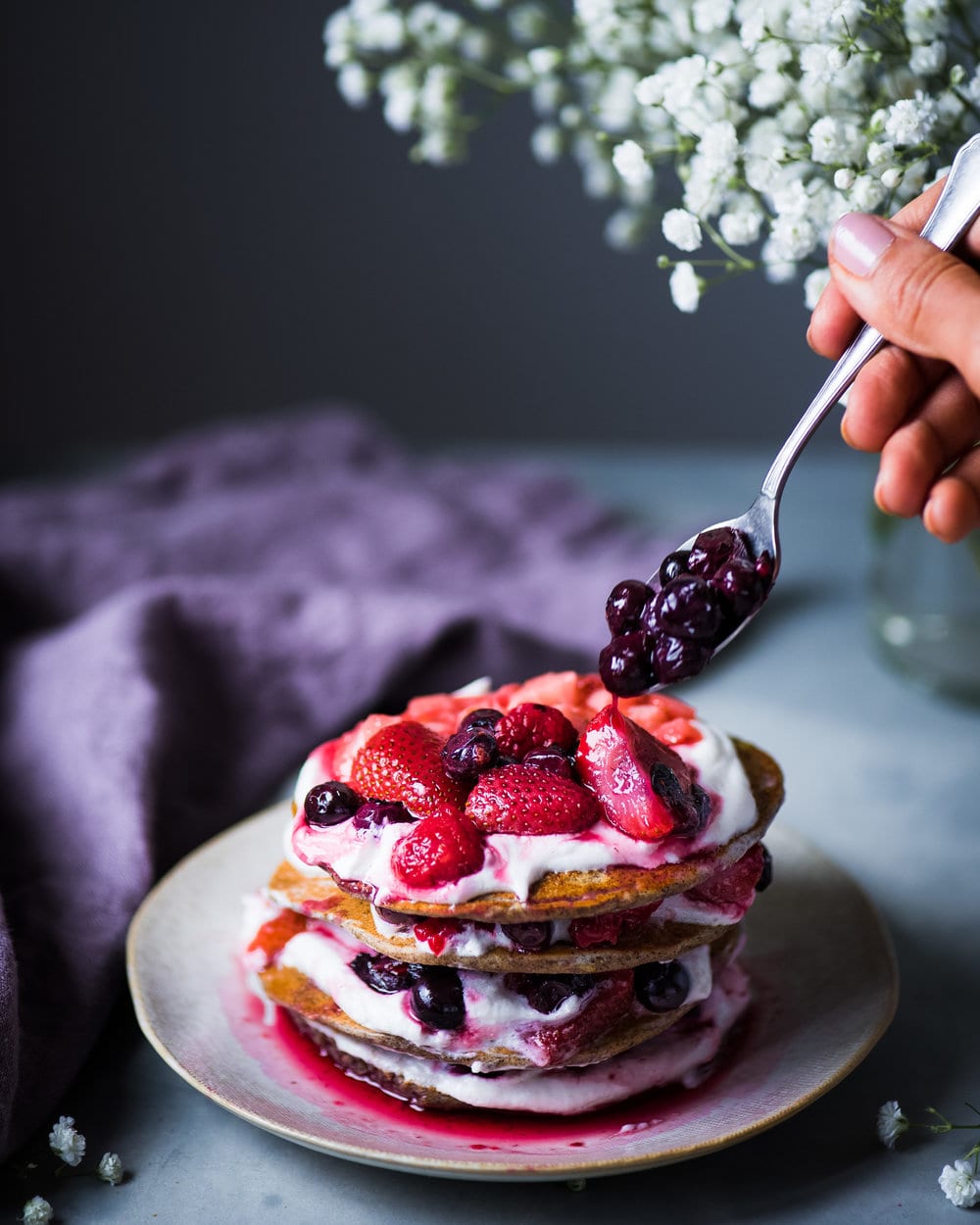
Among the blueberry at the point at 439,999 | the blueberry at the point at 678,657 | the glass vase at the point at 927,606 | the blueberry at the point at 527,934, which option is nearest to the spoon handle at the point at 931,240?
the blueberry at the point at 678,657

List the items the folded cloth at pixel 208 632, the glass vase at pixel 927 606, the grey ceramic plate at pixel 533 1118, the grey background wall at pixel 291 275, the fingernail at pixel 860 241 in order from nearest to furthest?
the grey ceramic plate at pixel 533 1118 < the fingernail at pixel 860 241 < the folded cloth at pixel 208 632 < the glass vase at pixel 927 606 < the grey background wall at pixel 291 275

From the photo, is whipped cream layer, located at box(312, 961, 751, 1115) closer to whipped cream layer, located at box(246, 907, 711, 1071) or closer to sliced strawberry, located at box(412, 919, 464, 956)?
whipped cream layer, located at box(246, 907, 711, 1071)

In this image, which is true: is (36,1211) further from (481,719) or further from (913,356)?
(913,356)

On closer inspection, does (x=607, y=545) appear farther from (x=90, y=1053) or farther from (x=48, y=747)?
(x=90, y=1053)

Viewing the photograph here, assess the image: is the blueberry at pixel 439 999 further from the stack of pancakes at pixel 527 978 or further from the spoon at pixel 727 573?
the spoon at pixel 727 573

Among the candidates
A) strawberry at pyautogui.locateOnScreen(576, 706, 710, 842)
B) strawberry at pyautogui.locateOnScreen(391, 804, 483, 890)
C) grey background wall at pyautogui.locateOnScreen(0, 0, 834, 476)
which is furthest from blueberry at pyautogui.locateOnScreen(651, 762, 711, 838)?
grey background wall at pyautogui.locateOnScreen(0, 0, 834, 476)

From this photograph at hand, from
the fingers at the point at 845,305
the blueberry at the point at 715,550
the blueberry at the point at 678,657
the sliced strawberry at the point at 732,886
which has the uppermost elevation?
the fingers at the point at 845,305

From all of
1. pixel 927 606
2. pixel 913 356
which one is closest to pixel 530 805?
pixel 913 356
